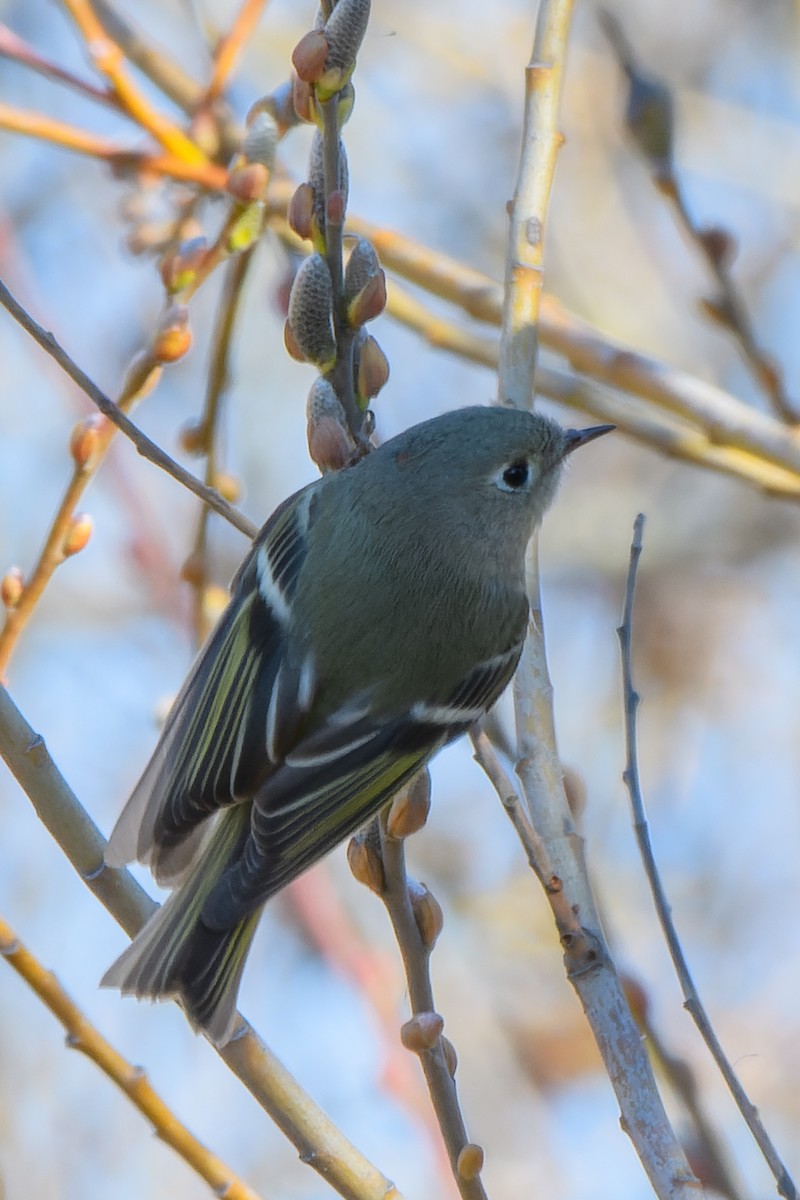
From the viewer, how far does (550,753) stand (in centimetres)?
113

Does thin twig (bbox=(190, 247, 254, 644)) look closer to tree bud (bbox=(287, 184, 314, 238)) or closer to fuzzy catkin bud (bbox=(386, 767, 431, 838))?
tree bud (bbox=(287, 184, 314, 238))

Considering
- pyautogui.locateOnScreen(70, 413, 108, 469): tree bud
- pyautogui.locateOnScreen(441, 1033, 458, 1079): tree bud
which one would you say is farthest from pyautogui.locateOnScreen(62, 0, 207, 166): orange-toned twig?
pyautogui.locateOnScreen(441, 1033, 458, 1079): tree bud

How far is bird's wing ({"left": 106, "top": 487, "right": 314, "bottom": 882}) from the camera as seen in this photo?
1358mm

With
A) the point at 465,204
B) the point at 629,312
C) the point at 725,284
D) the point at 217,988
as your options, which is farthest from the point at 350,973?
the point at 465,204

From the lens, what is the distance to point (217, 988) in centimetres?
115

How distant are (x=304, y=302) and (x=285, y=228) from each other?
664 millimetres

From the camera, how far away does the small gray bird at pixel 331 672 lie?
1.30 metres

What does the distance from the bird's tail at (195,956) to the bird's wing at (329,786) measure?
25mm

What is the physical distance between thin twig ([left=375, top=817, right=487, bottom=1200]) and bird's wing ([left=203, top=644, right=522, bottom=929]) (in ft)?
0.66

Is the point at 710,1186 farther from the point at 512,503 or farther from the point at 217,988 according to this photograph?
the point at 512,503

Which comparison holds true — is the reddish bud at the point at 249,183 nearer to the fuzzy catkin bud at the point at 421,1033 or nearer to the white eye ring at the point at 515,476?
the white eye ring at the point at 515,476

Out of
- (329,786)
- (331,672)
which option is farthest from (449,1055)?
(331,672)

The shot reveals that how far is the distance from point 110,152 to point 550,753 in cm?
97

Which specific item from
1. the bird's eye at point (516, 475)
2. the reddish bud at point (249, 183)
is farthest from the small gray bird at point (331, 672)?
the reddish bud at point (249, 183)
